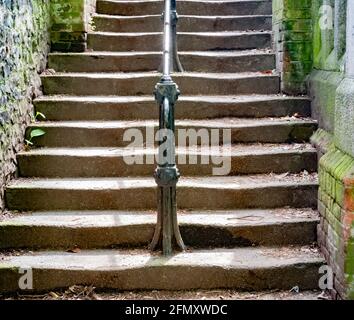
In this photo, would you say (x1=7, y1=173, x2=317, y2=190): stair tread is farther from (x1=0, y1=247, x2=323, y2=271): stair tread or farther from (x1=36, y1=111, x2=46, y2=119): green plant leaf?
(x1=36, y1=111, x2=46, y2=119): green plant leaf

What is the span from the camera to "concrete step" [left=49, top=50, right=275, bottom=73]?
5.62m

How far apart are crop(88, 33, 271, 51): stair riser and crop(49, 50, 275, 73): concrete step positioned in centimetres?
27

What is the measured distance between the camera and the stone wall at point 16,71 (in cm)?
416

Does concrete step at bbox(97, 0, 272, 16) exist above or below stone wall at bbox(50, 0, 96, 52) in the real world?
above

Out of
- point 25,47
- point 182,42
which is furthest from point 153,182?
point 182,42

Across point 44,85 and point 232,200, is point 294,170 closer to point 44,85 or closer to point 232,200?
point 232,200

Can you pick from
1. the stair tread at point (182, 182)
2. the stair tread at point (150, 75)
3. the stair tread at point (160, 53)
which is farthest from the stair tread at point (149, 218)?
the stair tread at point (160, 53)

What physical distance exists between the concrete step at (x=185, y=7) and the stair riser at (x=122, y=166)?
8.59 feet

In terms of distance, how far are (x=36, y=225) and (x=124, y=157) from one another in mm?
960

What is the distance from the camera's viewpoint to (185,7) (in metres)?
6.54

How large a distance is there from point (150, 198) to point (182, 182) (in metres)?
0.29

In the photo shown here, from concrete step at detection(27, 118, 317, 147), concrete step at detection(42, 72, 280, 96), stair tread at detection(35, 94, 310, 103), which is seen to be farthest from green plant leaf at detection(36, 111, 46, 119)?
concrete step at detection(42, 72, 280, 96)

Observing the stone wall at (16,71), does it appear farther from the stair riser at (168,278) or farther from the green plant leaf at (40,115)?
the stair riser at (168,278)
